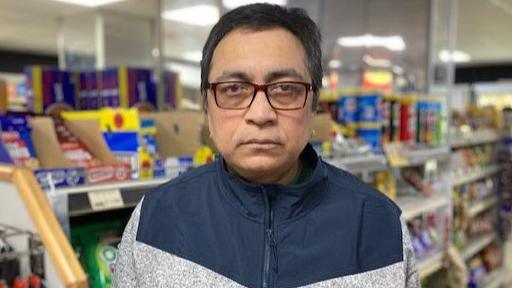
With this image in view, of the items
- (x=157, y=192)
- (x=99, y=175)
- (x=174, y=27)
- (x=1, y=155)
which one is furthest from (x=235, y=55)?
(x=174, y=27)

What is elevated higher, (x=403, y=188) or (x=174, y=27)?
(x=174, y=27)

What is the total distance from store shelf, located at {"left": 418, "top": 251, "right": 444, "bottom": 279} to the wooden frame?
7.76 feet

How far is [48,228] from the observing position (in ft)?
3.01

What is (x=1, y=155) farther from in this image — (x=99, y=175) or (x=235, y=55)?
(x=235, y=55)

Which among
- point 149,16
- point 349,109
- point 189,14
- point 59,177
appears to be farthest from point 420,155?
point 149,16

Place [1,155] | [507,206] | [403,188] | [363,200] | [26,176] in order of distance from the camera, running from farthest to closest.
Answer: [507,206] → [403,188] → [1,155] → [363,200] → [26,176]

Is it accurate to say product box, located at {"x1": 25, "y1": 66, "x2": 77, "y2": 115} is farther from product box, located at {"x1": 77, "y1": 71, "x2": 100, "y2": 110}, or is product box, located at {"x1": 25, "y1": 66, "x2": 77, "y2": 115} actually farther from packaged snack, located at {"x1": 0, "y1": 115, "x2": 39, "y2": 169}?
packaged snack, located at {"x1": 0, "y1": 115, "x2": 39, "y2": 169}

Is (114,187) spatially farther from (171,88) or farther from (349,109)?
(171,88)

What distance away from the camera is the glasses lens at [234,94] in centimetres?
100

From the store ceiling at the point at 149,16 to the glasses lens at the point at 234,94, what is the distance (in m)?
4.03

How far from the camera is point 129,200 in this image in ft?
4.45

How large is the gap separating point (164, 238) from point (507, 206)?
5269 millimetres

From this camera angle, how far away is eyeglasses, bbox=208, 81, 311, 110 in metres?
1.00

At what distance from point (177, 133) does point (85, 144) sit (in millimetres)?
402
